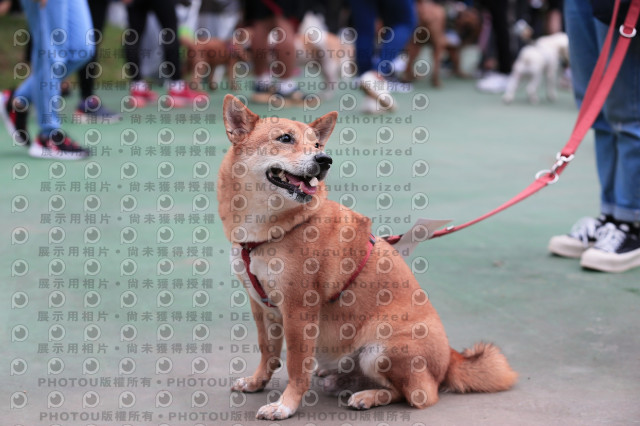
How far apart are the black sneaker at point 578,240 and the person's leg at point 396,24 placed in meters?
4.03

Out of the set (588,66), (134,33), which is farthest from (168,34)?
(588,66)

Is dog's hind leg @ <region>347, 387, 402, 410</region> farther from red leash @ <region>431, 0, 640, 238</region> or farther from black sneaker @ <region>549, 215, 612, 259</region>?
black sneaker @ <region>549, 215, 612, 259</region>

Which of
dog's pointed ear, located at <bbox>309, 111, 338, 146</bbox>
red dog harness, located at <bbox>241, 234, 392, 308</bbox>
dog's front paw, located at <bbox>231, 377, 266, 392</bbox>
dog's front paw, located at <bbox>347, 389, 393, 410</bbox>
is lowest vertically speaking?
dog's front paw, located at <bbox>231, 377, 266, 392</bbox>

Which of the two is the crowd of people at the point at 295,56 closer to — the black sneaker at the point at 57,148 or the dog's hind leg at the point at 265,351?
the black sneaker at the point at 57,148

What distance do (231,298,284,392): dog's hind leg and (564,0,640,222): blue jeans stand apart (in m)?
2.26

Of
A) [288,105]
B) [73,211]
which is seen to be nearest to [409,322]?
[73,211]

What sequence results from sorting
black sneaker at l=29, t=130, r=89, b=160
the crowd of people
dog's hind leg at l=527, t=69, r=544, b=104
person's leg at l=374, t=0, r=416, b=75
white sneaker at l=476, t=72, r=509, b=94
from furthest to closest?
white sneaker at l=476, t=72, r=509, b=94, dog's hind leg at l=527, t=69, r=544, b=104, person's leg at l=374, t=0, r=416, b=75, black sneaker at l=29, t=130, r=89, b=160, the crowd of people

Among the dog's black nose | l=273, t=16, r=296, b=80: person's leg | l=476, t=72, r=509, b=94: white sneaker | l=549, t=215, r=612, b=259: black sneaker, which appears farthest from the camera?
l=476, t=72, r=509, b=94: white sneaker

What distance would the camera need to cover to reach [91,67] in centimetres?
727

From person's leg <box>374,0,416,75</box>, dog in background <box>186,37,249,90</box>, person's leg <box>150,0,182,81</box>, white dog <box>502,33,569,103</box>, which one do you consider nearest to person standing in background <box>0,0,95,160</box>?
person's leg <box>150,0,182,81</box>

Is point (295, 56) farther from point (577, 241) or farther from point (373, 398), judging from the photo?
point (373, 398)

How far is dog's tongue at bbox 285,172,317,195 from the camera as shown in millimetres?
2398

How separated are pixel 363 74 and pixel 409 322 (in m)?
5.67

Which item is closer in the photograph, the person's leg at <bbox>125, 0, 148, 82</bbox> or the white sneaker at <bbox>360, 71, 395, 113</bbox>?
the white sneaker at <bbox>360, 71, 395, 113</bbox>
